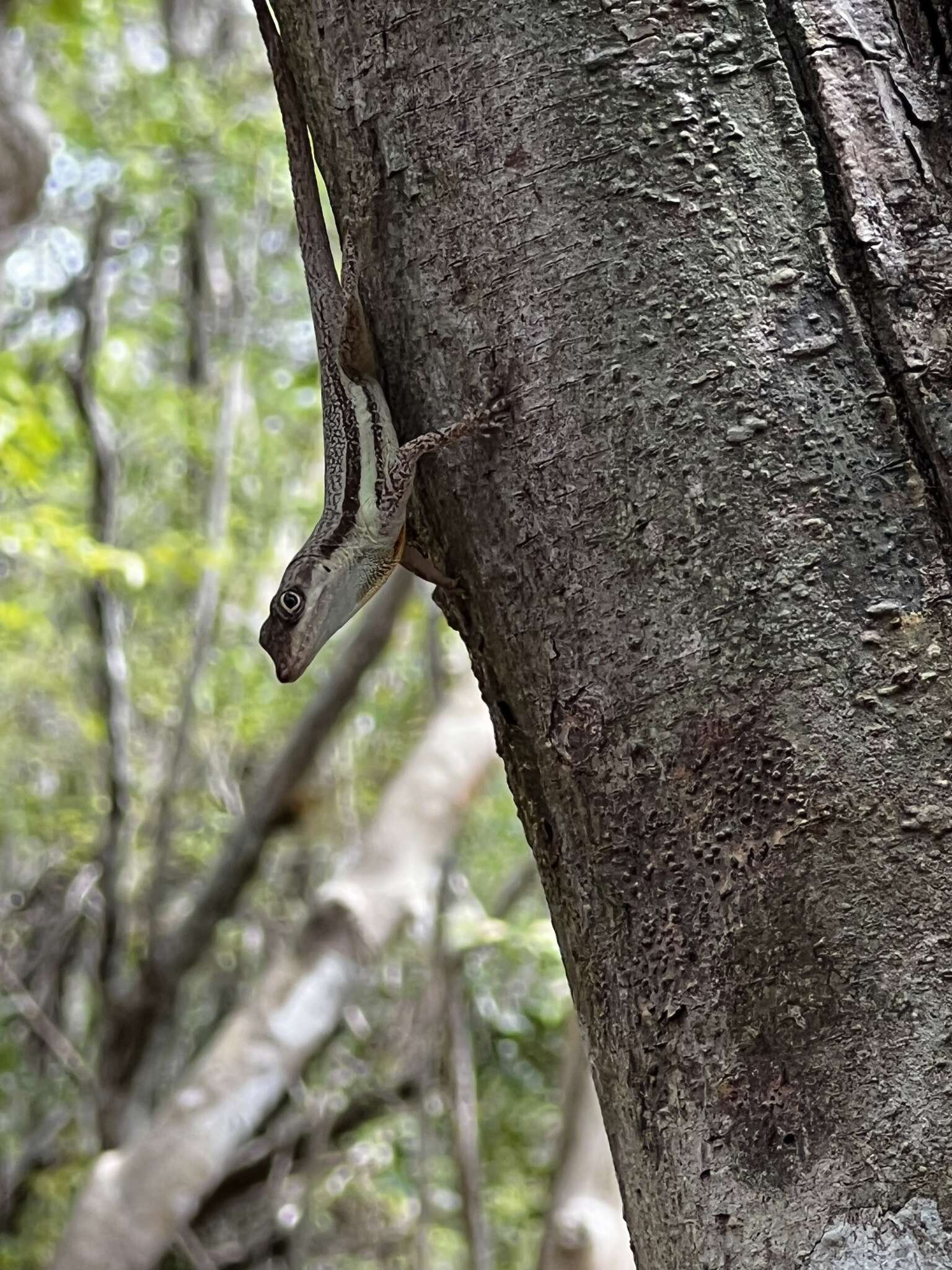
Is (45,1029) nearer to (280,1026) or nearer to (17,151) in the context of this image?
A: (280,1026)

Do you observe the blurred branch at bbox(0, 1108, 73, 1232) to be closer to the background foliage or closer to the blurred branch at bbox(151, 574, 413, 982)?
the background foliage

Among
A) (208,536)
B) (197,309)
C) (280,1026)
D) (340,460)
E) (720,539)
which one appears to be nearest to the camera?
Result: (720,539)

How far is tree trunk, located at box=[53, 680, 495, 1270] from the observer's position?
4914mm

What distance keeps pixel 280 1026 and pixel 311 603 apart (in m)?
3.44

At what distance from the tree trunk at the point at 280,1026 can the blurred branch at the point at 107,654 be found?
178 centimetres

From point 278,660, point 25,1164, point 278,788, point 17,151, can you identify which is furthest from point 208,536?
point 278,660

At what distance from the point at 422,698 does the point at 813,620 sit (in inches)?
274

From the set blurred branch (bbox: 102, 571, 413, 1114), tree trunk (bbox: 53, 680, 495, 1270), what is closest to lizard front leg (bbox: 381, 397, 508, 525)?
blurred branch (bbox: 102, 571, 413, 1114)

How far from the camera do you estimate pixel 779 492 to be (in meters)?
1.02

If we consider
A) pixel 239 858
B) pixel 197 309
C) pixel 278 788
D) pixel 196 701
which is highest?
pixel 197 309

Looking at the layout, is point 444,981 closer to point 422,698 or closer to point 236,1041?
point 236,1041

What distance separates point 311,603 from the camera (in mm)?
1984

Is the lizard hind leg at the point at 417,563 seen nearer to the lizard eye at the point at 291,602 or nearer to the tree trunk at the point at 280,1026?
the lizard eye at the point at 291,602

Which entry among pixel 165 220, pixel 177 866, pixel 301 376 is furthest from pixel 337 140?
pixel 177 866
